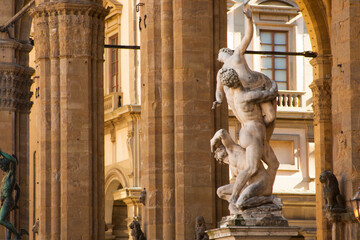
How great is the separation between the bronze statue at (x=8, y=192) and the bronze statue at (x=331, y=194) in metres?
17.1

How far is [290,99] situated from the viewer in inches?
2057

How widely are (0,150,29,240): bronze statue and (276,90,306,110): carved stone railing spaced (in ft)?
53.8

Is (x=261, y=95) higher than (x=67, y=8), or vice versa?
(x=67, y=8)

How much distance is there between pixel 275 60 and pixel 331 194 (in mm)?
32108

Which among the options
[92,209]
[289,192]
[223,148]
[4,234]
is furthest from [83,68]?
[289,192]

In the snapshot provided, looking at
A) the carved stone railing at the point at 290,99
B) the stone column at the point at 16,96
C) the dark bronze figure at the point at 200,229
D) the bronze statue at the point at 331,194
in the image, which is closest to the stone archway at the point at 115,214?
the carved stone railing at the point at 290,99

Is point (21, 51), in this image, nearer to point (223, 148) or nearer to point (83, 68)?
point (83, 68)

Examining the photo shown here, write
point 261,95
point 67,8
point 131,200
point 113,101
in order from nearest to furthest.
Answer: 1. point 261,95
2. point 67,8
3. point 131,200
4. point 113,101

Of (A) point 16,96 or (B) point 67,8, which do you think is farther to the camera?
(A) point 16,96

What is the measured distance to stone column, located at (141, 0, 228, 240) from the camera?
27.6m

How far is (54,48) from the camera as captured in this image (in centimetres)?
3400

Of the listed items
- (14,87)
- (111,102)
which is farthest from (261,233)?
(111,102)

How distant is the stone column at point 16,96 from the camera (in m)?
41.9

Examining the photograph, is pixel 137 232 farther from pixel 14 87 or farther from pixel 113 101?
pixel 113 101
